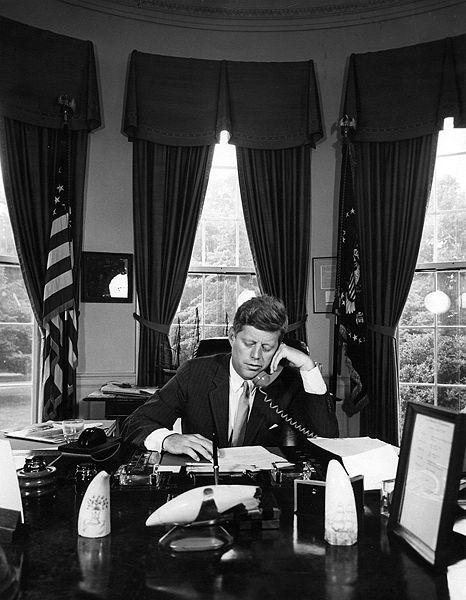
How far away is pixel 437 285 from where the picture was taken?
4.70 m

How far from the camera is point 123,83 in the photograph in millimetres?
4809

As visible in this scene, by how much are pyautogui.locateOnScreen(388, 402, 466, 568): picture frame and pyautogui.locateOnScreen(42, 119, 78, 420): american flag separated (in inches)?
129

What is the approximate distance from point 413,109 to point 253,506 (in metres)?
4.05

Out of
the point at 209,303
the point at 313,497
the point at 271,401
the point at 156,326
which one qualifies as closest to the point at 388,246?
the point at 209,303

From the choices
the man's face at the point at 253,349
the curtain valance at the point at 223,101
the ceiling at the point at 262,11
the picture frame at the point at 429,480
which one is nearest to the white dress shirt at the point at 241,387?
the man's face at the point at 253,349

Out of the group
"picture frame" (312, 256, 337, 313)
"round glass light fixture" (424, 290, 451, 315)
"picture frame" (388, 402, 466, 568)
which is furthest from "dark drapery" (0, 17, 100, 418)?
"picture frame" (388, 402, 466, 568)

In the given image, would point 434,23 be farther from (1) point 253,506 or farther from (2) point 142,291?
(1) point 253,506

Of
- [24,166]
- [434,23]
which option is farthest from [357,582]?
[434,23]

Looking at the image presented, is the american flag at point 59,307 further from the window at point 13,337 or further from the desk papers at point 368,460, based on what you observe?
the desk papers at point 368,460

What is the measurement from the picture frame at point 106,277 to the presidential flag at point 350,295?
5.46 ft

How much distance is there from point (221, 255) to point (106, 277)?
972mm

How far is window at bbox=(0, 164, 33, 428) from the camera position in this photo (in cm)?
441

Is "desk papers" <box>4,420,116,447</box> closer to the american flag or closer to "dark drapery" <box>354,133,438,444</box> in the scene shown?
the american flag

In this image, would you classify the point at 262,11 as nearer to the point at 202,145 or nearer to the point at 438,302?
the point at 202,145
